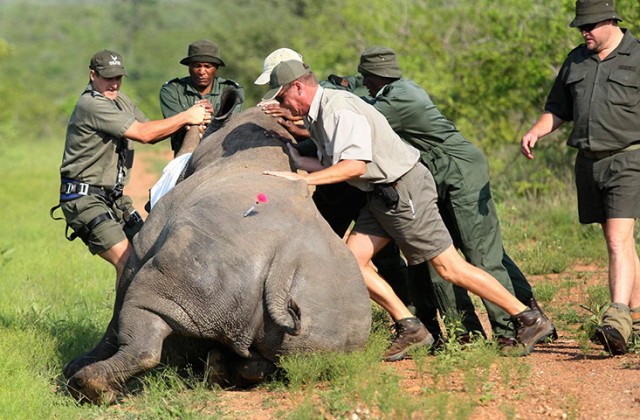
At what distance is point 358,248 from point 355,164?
0.84 meters

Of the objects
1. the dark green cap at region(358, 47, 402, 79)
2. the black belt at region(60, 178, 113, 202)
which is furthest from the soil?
the black belt at region(60, 178, 113, 202)

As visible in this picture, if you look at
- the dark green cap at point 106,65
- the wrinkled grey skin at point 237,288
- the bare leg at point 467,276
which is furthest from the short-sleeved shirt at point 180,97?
the bare leg at point 467,276

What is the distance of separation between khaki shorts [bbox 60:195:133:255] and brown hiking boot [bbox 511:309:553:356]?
2.93 metres

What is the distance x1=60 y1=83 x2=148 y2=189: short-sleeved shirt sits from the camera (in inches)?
307

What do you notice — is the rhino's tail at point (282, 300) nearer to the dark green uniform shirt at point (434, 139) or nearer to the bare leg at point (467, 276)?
the bare leg at point (467, 276)

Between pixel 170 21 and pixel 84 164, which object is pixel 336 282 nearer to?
pixel 84 164

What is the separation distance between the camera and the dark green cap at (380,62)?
7.40m

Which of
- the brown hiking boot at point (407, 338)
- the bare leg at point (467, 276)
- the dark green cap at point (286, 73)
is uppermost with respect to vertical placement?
the dark green cap at point (286, 73)

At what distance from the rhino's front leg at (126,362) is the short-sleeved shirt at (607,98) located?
10.2 feet

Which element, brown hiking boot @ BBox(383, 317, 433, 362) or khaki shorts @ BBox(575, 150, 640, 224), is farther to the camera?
khaki shorts @ BBox(575, 150, 640, 224)

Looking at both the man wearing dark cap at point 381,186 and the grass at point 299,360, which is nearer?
the grass at point 299,360

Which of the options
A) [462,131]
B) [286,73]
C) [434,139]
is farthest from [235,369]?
[462,131]

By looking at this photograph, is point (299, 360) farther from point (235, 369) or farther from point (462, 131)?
point (462, 131)

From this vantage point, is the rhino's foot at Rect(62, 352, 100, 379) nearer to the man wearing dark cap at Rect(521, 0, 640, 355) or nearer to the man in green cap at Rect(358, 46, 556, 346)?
the man in green cap at Rect(358, 46, 556, 346)
